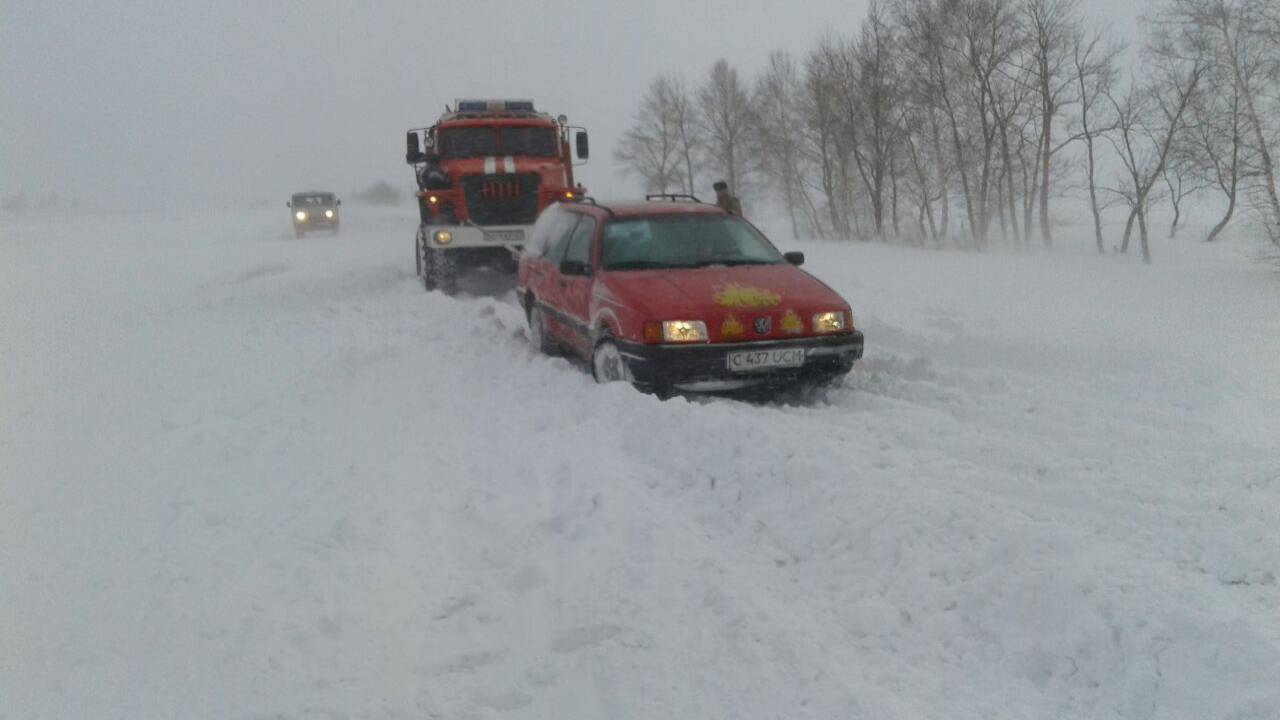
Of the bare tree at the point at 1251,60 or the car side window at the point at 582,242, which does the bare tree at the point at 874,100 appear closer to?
the bare tree at the point at 1251,60

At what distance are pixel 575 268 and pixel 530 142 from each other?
659 centimetres

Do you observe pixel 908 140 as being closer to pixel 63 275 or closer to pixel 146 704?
pixel 63 275

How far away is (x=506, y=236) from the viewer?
12422 millimetres

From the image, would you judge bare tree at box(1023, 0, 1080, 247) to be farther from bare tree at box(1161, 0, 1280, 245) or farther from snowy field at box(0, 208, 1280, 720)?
snowy field at box(0, 208, 1280, 720)

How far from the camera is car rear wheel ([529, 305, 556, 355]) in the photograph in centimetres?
817

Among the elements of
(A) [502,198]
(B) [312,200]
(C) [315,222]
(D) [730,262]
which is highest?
(B) [312,200]

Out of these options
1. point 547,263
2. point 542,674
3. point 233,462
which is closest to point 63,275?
point 547,263

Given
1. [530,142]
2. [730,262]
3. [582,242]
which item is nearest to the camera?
[730,262]

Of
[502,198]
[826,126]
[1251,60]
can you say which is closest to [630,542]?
[502,198]

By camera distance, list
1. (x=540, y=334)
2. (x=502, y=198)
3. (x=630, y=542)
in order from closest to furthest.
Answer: (x=630, y=542)
(x=540, y=334)
(x=502, y=198)

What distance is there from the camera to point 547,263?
8320 millimetres

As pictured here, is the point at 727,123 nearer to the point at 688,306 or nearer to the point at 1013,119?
the point at 1013,119

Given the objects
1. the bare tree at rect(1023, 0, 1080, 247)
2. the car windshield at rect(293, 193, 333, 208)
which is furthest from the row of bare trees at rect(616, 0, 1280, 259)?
the car windshield at rect(293, 193, 333, 208)

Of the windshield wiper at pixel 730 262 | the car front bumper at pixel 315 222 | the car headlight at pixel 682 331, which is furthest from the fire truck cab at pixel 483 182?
the car front bumper at pixel 315 222
